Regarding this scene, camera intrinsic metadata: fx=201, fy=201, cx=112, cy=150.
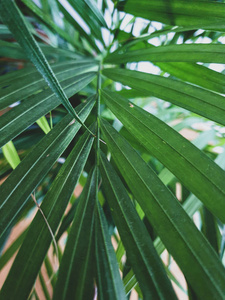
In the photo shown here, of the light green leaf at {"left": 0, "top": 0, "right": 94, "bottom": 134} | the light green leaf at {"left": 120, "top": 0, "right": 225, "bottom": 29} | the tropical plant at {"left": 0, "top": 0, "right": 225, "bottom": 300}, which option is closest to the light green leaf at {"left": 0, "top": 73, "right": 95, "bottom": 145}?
the tropical plant at {"left": 0, "top": 0, "right": 225, "bottom": 300}

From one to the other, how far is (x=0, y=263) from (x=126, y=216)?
0.40 meters

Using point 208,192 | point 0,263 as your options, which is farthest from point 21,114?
point 0,263

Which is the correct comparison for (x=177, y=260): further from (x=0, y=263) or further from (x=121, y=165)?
(x=0, y=263)

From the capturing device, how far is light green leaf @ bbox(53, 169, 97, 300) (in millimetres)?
177

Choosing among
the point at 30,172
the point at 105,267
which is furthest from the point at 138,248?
the point at 30,172

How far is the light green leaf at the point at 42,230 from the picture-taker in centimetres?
18

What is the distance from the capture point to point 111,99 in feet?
1.00

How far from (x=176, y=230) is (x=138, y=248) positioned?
40 mm

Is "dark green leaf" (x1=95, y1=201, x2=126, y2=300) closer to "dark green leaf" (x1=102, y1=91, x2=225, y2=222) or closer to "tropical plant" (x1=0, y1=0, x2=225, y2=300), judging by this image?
"tropical plant" (x1=0, y1=0, x2=225, y2=300)

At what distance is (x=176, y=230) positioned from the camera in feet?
0.60

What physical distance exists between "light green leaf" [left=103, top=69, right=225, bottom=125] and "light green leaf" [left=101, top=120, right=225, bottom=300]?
0.09 meters

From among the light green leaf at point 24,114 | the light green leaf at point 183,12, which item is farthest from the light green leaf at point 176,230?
the light green leaf at point 183,12

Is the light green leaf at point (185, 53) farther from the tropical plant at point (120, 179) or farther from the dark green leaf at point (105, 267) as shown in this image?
the dark green leaf at point (105, 267)

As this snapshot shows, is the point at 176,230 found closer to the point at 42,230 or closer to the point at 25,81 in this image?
the point at 42,230
